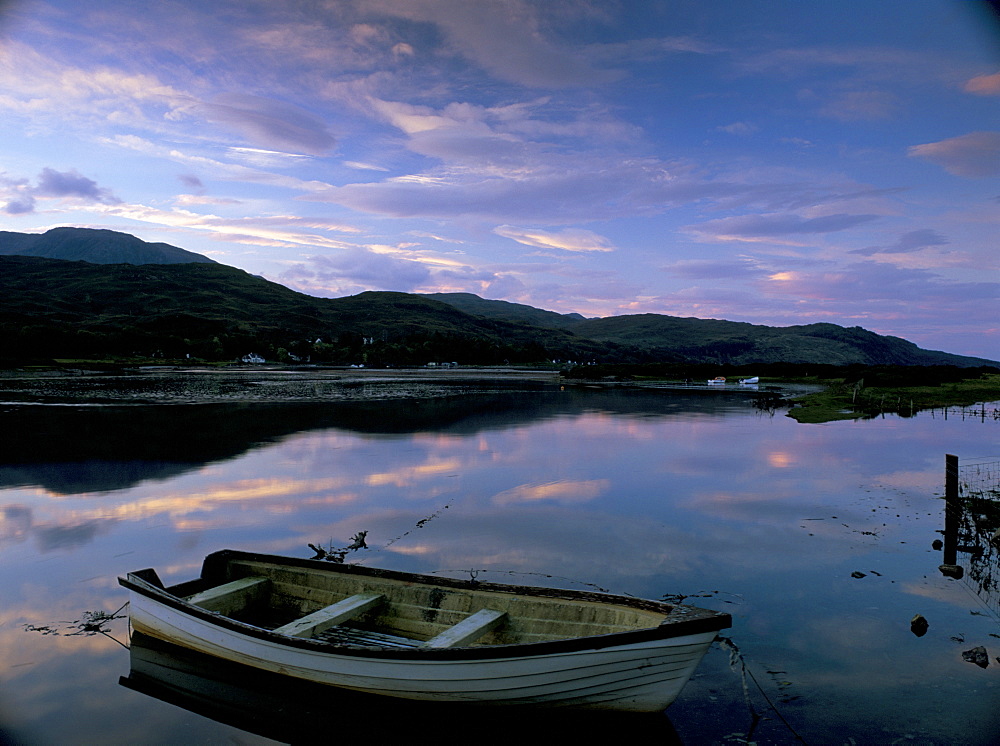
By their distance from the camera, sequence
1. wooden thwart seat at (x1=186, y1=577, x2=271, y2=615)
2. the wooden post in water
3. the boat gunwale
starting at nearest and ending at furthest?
the boat gunwale, wooden thwart seat at (x1=186, y1=577, x2=271, y2=615), the wooden post in water

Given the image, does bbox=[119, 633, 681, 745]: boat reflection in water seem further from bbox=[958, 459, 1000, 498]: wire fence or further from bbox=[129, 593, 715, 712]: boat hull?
bbox=[958, 459, 1000, 498]: wire fence

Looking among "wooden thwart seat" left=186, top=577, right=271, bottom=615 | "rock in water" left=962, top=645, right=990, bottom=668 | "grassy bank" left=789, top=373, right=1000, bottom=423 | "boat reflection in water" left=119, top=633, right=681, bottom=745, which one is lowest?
"boat reflection in water" left=119, top=633, right=681, bottom=745

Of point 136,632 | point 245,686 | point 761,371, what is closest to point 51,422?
point 136,632

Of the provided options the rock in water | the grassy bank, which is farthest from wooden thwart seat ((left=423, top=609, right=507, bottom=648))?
the grassy bank

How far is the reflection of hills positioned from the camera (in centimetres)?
3055

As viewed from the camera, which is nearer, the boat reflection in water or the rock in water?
the boat reflection in water

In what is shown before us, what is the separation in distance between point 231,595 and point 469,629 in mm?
5327

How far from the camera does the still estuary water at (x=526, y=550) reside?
10.1m

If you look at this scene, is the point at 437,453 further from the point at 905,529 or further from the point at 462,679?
the point at 462,679

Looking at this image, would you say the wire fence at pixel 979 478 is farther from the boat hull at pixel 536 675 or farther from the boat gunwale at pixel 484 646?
the boat hull at pixel 536 675

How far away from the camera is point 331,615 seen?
36.6 feet

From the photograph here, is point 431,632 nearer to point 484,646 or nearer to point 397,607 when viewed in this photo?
point 397,607

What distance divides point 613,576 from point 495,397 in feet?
225

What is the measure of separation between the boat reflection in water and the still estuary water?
0.04 meters
